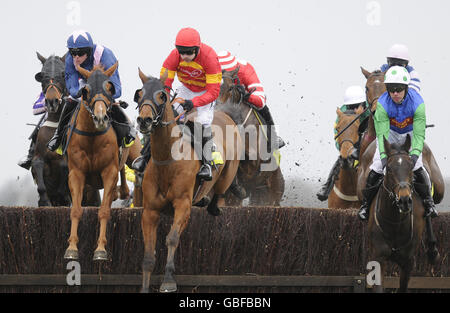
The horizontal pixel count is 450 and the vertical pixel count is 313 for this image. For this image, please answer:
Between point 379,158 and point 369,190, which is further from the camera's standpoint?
point 369,190

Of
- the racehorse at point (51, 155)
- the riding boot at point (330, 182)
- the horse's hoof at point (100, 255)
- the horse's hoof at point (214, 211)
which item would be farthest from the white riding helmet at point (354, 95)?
the horse's hoof at point (100, 255)

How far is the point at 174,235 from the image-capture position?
32.1ft

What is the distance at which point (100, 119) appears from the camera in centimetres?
1006

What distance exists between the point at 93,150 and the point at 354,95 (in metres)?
5.96

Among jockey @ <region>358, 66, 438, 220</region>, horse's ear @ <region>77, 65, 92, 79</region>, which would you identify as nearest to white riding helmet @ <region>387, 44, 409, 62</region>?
jockey @ <region>358, 66, 438, 220</region>

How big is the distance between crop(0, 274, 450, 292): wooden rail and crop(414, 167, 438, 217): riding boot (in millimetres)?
1126

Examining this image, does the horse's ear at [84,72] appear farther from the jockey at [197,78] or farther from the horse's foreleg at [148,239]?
the horse's foreleg at [148,239]

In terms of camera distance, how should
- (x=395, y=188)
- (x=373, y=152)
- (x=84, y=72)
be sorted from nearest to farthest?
(x=395, y=188) → (x=84, y=72) → (x=373, y=152)

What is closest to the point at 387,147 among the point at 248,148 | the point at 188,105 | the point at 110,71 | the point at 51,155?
the point at 188,105

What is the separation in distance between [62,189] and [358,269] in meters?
4.06

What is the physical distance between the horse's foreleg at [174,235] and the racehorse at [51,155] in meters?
2.91

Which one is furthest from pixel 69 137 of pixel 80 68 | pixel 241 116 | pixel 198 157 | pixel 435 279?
pixel 435 279

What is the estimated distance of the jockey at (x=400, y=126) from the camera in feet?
33.4

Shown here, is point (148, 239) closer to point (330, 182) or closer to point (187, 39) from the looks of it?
point (187, 39)
